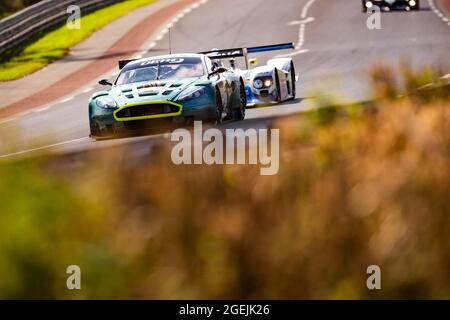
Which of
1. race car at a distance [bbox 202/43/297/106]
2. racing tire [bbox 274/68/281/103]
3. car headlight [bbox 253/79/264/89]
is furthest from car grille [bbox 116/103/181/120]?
racing tire [bbox 274/68/281/103]

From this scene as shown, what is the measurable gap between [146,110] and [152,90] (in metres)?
0.34

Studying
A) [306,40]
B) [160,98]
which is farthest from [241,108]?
[306,40]

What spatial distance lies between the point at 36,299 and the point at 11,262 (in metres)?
0.20

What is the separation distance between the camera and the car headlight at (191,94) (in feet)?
52.3

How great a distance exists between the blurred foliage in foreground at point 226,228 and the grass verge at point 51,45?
2695 cm

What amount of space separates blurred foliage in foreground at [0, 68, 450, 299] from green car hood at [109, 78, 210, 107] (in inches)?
391

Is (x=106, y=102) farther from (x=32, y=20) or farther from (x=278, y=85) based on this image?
(x=32, y=20)

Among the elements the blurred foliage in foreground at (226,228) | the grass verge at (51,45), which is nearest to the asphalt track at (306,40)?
the grass verge at (51,45)

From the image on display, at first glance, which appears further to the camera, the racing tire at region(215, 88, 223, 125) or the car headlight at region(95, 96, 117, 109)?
the racing tire at region(215, 88, 223, 125)

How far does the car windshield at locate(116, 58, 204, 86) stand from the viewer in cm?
1694

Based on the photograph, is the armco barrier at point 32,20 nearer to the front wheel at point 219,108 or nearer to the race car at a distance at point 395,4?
the race car at a distance at point 395,4

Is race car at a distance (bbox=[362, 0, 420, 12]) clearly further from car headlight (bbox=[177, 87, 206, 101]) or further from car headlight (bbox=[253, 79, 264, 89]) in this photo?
car headlight (bbox=[177, 87, 206, 101])

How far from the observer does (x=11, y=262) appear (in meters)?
4.82
